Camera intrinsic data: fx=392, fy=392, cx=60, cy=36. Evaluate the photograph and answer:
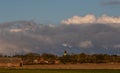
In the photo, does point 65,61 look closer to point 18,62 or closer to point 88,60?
point 88,60

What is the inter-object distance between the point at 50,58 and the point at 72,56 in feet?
38.0

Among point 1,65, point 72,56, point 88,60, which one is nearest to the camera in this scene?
point 1,65

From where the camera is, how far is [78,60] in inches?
6909

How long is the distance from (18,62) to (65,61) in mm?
30747

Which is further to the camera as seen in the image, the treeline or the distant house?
the treeline

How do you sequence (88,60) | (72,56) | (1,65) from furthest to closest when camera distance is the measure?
1. (72,56)
2. (88,60)
3. (1,65)

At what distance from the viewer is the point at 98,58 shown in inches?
6919

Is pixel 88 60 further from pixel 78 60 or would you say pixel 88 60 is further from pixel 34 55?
pixel 34 55

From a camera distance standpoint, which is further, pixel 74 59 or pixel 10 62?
pixel 74 59

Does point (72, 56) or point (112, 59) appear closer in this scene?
point (112, 59)

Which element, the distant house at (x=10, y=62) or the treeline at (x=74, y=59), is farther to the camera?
the treeline at (x=74, y=59)

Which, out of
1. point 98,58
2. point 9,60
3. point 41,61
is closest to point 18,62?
point 9,60

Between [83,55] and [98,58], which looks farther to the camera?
[83,55]

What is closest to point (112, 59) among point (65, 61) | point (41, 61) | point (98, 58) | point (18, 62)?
point (98, 58)
